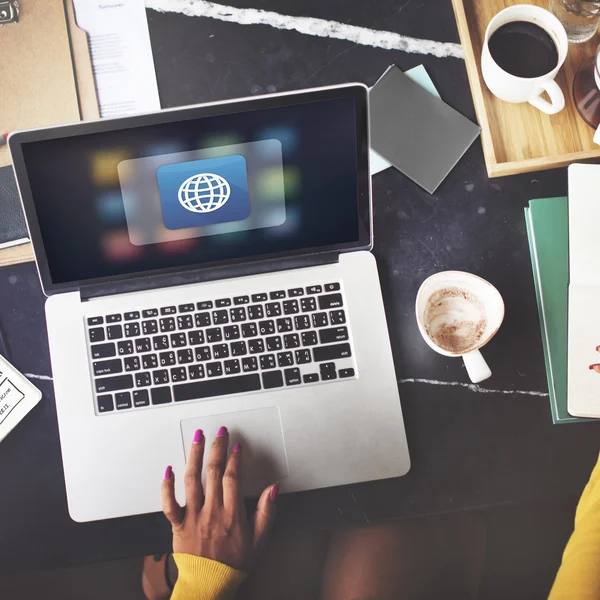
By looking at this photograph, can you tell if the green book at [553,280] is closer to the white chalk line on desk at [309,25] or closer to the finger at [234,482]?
the white chalk line on desk at [309,25]

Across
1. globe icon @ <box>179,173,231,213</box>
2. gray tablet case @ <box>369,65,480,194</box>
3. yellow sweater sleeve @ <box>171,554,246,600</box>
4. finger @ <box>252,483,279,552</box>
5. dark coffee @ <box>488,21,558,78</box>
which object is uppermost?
dark coffee @ <box>488,21,558,78</box>

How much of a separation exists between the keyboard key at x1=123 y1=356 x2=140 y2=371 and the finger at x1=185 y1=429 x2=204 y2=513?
11 cm

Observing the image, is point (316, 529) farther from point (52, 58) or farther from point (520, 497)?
point (52, 58)

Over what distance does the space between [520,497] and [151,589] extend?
622mm

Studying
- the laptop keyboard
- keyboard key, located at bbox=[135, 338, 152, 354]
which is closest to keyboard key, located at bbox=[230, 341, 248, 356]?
the laptop keyboard

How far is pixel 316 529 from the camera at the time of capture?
0.71 metres

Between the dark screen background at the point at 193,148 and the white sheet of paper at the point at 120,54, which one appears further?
the white sheet of paper at the point at 120,54

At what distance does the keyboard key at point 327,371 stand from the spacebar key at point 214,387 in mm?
80

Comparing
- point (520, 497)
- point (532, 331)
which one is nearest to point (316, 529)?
point (520, 497)

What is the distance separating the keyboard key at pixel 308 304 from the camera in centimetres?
72

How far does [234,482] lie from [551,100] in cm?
62

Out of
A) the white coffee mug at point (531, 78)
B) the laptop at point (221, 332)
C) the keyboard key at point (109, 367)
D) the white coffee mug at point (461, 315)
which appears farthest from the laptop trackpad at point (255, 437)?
the white coffee mug at point (531, 78)

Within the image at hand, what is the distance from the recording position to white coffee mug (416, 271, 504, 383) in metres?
0.68

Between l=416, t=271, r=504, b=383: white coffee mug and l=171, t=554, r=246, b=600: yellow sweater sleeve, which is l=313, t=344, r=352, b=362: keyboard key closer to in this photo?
l=416, t=271, r=504, b=383: white coffee mug
